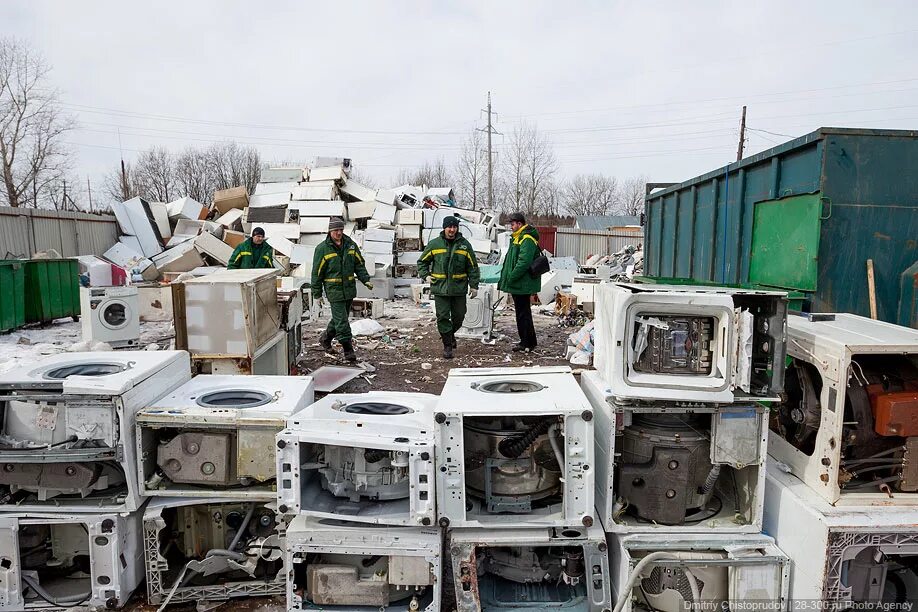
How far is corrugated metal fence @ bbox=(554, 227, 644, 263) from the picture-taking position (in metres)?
19.2

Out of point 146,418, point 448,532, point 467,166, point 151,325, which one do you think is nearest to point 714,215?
point 448,532

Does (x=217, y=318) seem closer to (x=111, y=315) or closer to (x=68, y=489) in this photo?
(x=68, y=489)

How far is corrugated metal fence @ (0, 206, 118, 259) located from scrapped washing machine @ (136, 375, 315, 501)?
989cm

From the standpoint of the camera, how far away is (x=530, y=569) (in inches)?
94.3

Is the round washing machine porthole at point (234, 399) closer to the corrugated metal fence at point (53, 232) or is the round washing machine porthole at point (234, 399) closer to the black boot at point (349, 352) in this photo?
the black boot at point (349, 352)

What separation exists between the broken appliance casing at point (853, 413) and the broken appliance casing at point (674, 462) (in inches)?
8.4

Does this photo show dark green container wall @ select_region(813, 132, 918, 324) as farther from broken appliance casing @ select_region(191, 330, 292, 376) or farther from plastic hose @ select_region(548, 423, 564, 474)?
broken appliance casing @ select_region(191, 330, 292, 376)

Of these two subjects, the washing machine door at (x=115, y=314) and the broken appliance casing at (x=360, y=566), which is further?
the washing machine door at (x=115, y=314)

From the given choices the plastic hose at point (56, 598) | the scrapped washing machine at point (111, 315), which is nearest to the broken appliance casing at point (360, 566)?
the plastic hose at point (56, 598)

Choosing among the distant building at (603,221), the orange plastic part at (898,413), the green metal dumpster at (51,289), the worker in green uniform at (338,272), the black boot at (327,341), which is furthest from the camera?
the distant building at (603,221)

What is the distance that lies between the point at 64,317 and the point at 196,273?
627 centimetres

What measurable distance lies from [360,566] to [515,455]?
80 cm

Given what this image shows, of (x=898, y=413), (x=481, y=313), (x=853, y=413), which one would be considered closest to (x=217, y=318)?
(x=853, y=413)

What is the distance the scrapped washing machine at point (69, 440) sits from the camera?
238 cm
